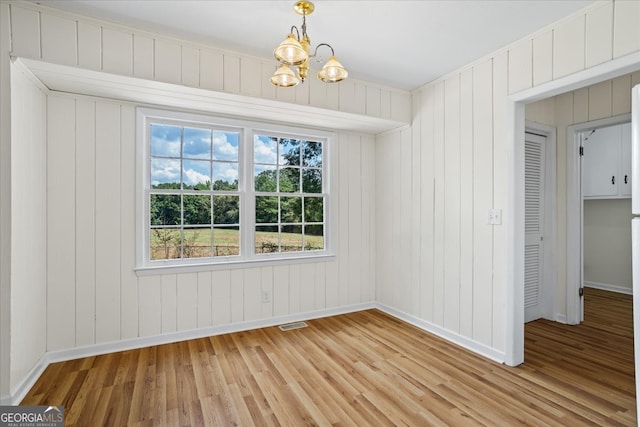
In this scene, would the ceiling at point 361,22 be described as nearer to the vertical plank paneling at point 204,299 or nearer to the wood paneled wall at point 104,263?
the wood paneled wall at point 104,263

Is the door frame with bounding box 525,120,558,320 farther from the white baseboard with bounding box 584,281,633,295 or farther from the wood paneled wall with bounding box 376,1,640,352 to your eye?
the white baseboard with bounding box 584,281,633,295

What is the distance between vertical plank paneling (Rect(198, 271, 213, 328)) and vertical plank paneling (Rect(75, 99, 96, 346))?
0.89 m

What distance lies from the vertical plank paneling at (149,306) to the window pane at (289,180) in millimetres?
1650

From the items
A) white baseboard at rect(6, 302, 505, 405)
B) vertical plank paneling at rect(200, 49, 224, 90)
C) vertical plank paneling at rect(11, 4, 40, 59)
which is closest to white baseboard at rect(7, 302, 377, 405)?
white baseboard at rect(6, 302, 505, 405)

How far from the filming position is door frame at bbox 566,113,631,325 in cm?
370

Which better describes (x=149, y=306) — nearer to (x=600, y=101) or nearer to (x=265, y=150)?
(x=265, y=150)

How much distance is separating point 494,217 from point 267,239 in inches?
92.2

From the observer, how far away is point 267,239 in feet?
12.3

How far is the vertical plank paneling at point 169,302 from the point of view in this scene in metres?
3.16

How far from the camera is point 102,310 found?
2.92 metres

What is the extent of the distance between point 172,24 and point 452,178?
111 inches

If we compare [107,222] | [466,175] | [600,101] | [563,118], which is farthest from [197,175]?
[600,101]

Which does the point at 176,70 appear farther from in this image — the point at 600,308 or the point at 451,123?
the point at 600,308

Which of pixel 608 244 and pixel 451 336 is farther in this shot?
pixel 608 244
